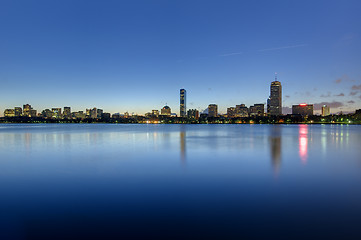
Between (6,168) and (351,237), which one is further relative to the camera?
(6,168)

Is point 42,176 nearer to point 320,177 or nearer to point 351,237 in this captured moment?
point 351,237

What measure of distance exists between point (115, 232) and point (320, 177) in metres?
12.1

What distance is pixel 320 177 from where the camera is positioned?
12.8m

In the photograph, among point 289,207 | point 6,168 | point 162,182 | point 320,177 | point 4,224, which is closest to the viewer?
point 4,224

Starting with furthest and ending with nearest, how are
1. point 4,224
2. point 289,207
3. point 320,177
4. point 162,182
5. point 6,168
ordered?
1. point 6,168
2. point 320,177
3. point 162,182
4. point 289,207
5. point 4,224

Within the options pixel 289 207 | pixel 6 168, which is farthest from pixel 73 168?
pixel 289 207

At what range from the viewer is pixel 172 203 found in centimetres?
849

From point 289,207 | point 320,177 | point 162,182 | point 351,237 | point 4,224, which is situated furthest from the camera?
point 320,177

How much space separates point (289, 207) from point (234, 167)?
757cm

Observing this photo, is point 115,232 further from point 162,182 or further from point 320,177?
point 320,177

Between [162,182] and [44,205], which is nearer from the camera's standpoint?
[44,205]

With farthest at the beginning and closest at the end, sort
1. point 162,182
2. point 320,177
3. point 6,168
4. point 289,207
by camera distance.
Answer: point 6,168
point 320,177
point 162,182
point 289,207

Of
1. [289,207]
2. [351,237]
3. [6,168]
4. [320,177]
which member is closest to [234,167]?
[320,177]

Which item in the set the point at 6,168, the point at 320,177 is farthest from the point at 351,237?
the point at 6,168
